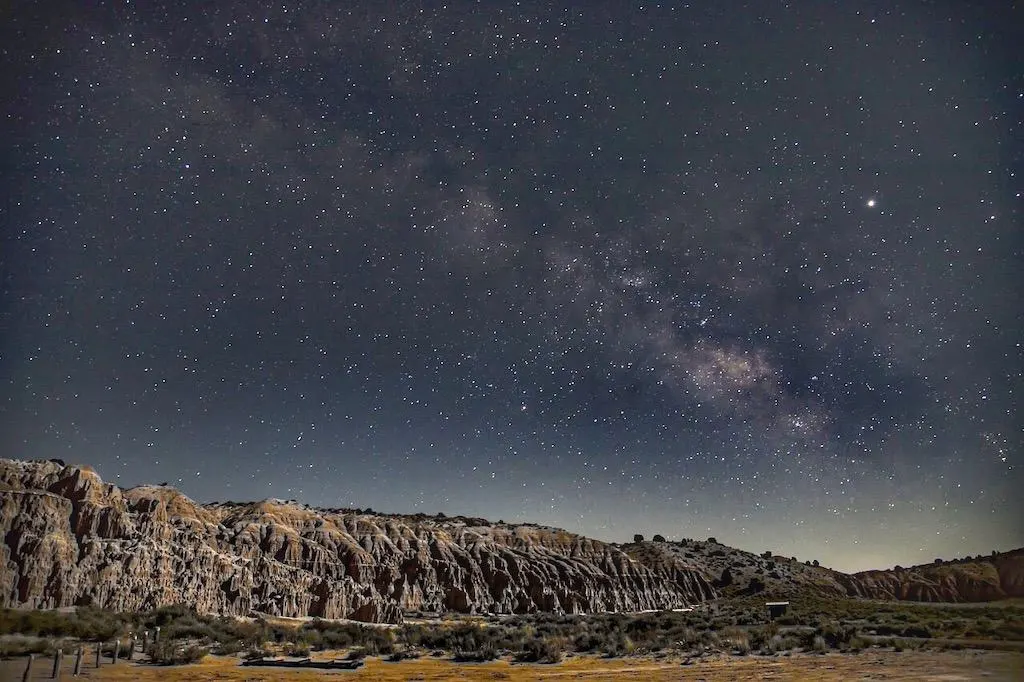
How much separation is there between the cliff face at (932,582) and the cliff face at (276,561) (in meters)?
39.4

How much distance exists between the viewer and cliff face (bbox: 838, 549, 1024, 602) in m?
86.5

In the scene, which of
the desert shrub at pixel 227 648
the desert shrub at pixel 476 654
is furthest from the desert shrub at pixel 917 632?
the desert shrub at pixel 227 648

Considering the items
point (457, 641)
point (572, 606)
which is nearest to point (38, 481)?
point (457, 641)

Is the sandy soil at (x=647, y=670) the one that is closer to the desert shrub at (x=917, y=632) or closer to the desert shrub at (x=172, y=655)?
the desert shrub at (x=172, y=655)

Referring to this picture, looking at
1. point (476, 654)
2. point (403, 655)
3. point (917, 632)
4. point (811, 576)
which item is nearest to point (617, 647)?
point (476, 654)

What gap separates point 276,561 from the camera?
4706 cm

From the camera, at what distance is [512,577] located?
218 ft

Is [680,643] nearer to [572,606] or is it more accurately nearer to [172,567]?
[172,567]

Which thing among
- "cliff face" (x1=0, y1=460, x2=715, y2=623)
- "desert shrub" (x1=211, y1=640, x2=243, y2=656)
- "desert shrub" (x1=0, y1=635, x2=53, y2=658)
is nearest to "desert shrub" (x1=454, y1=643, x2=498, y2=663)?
"desert shrub" (x1=211, y1=640, x2=243, y2=656)

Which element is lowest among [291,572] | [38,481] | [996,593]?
[996,593]

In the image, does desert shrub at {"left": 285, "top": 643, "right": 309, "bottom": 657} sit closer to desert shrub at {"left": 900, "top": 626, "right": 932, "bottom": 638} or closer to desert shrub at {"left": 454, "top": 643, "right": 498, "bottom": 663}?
desert shrub at {"left": 454, "top": 643, "right": 498, "bottom": 663}

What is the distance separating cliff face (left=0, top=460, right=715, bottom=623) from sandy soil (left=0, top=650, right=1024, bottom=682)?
9220 millimetres

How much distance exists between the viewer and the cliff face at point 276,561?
98.5 ft

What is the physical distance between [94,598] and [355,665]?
61.9ft
